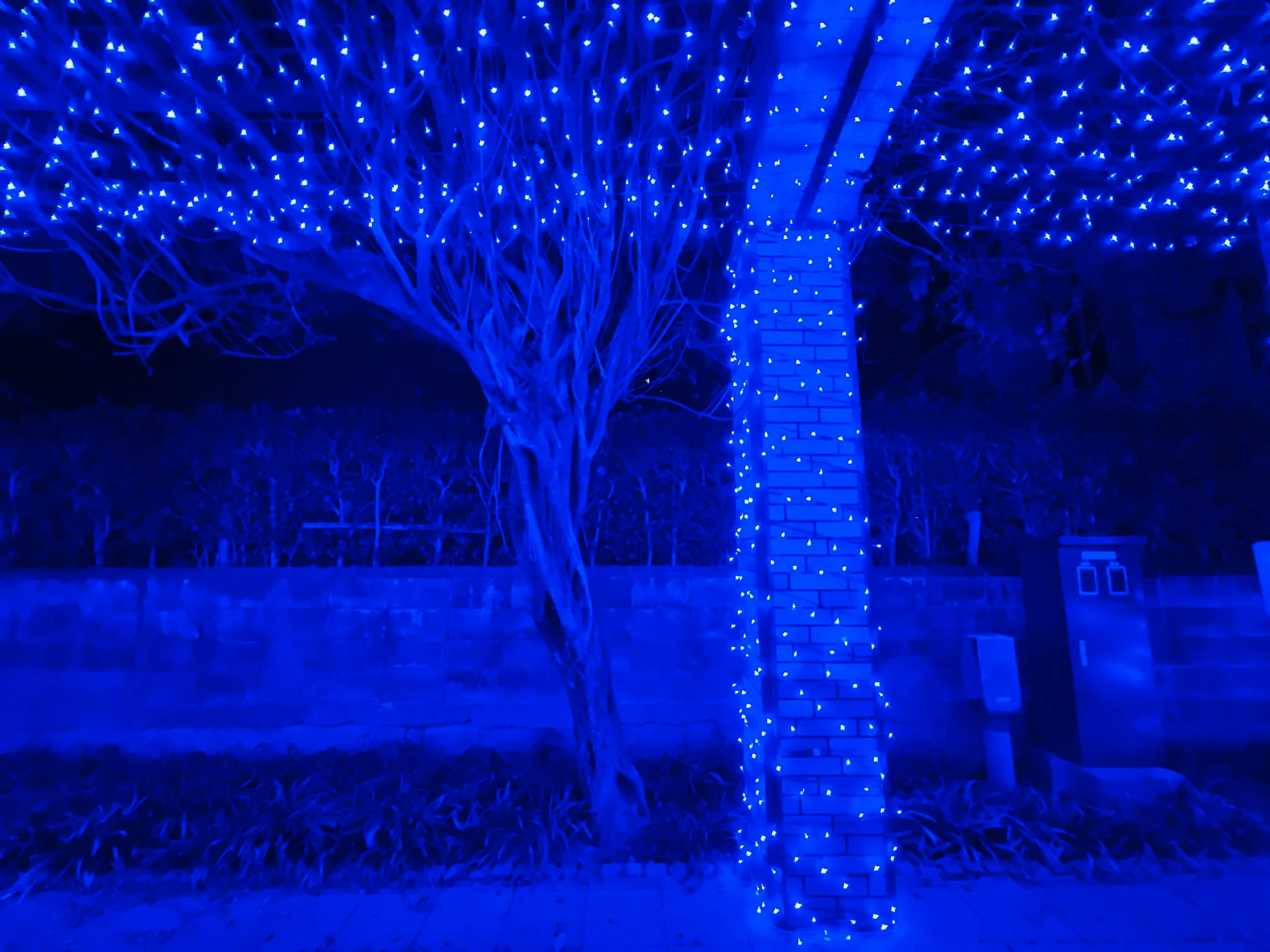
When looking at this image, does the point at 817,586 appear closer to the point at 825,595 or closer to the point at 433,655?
the point at 825,595

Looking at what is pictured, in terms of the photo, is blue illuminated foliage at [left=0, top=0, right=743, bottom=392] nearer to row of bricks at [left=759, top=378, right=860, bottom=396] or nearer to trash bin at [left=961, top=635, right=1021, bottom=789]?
row of bricks at [left=759, top=378, right=860, bottom=396]

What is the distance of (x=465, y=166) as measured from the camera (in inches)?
143

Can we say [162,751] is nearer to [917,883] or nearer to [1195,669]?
[917,883]

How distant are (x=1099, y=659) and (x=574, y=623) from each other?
298cm

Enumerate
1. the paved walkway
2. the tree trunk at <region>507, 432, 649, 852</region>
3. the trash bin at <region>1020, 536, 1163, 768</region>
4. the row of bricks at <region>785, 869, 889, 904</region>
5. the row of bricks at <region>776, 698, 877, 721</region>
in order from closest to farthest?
the paved walkway, the row of bricks at <region>785, 869, 889, 904</region>, the row of bricks at <region>776, 698, 877, 721</region>, the tree trunk at <region>507, 432, 649, 852</region>, the trash bin at <region>1020, 536, 1163, 768</region>

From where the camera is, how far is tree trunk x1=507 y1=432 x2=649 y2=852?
371 cm

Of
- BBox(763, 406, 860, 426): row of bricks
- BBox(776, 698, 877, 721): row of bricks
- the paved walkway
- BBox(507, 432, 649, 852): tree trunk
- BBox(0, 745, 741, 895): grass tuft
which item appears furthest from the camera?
BBox(507, 432, 649, 852): tree trunk

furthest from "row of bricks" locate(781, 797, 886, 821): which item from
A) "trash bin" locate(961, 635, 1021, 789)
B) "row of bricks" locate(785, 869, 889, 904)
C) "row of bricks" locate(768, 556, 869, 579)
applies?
"trash bin" locate(961, 635, 1021, 789)

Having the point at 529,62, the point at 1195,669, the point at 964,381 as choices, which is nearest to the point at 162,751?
the point at 529,62

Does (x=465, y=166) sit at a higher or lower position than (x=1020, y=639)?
higher

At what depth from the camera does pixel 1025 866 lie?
338cm

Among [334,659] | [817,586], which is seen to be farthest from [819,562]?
[334,659]

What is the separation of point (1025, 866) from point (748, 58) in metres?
4.15

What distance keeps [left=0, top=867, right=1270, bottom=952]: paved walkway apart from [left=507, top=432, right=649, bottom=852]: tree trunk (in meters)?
0.48
